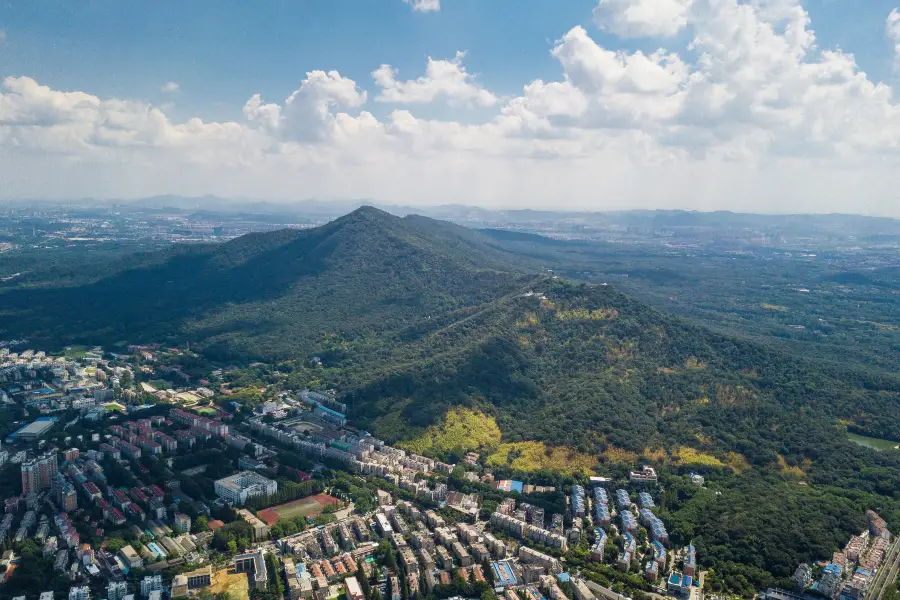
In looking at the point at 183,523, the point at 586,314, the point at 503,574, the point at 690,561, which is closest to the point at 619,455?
the point at 690,561

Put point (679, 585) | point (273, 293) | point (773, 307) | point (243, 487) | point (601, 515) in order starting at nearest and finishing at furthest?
point (679, 585), point (601, 515), point (243, 487), point (273, 293), point (773, 307)

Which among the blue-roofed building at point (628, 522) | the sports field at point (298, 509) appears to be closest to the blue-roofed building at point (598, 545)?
the blue-roofed building at point (628, 522)

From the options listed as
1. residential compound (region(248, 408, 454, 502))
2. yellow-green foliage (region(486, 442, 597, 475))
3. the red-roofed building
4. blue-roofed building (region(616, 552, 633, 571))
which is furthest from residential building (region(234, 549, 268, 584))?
blue-roofed building (region(616, 552, 633, 571))

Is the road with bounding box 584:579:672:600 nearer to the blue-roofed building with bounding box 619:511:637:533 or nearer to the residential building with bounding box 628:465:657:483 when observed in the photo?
the blue-roofed building with bounding box 619:511:637:533

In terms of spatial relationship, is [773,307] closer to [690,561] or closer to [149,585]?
[690,561]

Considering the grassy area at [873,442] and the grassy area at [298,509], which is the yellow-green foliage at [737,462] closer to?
the grassy area at [873,442]
